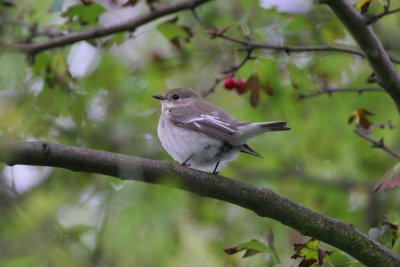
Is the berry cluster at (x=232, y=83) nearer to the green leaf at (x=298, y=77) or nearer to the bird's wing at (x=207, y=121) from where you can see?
the bird's wing at (x=207, y=121)

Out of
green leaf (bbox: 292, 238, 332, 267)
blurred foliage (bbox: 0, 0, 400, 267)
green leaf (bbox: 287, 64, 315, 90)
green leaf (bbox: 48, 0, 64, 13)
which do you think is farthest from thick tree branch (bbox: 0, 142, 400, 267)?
green leaf (bbox: 287, 64, 315, 90)

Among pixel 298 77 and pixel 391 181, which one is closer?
pixel 391 181

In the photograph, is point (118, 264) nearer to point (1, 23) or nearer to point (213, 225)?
point (1, 23)

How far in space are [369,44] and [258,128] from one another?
1.14m

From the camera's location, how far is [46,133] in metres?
5.34

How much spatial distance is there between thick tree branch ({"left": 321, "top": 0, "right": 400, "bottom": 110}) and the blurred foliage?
0.81 meters

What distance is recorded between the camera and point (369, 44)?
3773 millimetres

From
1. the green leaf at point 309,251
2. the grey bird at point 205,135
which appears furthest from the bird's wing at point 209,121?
the green leaf at point 309,251

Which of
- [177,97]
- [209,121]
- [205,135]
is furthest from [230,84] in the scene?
[177,97]

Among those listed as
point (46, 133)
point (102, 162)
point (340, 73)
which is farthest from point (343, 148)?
point (102, 162)

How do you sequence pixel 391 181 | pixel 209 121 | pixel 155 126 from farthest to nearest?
1. pixel 155 126
2. pixel 209 121
3. pixel 391 181

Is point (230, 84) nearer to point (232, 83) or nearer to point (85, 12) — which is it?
point (232, 83)

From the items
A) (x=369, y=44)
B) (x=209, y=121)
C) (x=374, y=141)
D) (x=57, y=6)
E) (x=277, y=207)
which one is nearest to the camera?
(x=277, y=207)

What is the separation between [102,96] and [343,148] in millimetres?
2729
